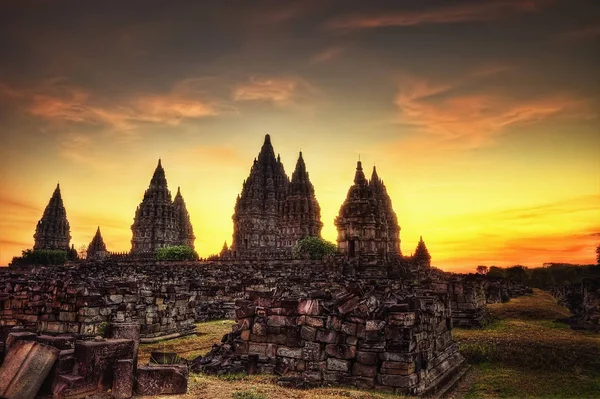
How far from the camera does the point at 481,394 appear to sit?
28.6ft

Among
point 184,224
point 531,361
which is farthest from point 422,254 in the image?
point 531,361

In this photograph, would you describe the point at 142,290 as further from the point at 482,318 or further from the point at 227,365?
the point at 482,318

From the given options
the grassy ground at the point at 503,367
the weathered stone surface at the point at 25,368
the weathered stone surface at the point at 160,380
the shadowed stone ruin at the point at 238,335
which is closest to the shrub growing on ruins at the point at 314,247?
the shadowed stone ruin at the point at 238,335

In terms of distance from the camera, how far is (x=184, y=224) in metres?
94.1

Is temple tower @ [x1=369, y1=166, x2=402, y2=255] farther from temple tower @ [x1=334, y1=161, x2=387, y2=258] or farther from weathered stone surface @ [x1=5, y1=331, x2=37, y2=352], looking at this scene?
weathered stone surface @ [x1=5, y1=331, x2=37, y2=352]

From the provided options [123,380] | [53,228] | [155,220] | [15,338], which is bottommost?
[123,380]

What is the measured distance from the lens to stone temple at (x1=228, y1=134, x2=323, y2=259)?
71.5 meters

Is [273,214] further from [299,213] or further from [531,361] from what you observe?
[531,361]

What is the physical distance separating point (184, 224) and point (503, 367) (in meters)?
88.3

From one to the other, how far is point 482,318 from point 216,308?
11184 millimetres

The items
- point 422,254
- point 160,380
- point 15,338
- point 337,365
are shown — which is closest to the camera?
point 15,338

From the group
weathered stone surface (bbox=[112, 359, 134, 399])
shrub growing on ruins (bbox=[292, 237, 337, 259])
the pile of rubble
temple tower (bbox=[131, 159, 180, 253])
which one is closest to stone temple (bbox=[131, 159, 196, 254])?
temple tower (bbox=[131, 159, 180, 253])

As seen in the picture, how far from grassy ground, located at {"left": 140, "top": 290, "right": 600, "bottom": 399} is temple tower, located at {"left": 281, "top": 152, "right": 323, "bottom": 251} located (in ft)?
178

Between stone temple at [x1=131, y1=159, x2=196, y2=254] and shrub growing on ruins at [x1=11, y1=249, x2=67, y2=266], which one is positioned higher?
stone temple at [x1=131, y1=159, x2=196, y2=254]
